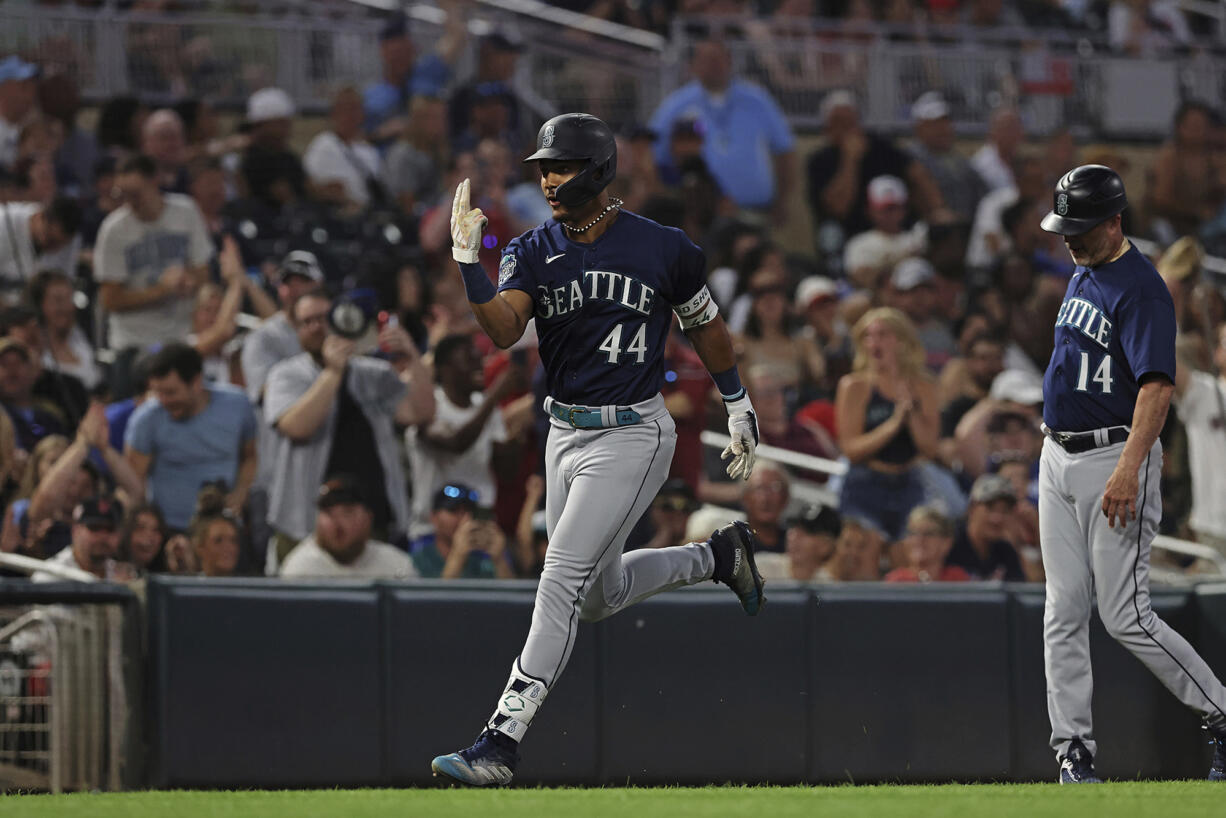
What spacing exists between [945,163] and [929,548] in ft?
20.7

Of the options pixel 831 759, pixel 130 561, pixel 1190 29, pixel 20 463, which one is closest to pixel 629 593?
pixel 831 759

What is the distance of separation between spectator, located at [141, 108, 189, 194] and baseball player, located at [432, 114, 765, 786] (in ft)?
21.3

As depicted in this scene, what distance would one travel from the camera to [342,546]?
30.5ft

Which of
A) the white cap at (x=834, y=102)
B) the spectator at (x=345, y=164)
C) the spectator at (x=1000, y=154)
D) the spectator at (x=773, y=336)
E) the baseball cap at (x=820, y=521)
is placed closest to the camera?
the baseball cap at (x=820, y=521)

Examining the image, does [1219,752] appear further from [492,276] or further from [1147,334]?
[492,276]

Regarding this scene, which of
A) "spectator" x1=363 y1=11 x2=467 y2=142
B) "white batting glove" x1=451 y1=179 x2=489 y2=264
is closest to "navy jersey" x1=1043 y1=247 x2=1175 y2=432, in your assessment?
"white batting glove" x1=451 y1=179 x2=489 y2=264

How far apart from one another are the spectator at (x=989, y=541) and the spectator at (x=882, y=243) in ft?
12.2

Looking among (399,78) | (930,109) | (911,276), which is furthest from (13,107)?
(930,109)

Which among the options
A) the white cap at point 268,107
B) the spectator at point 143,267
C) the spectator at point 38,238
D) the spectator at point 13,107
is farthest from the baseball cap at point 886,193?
the spectator at point 13,107

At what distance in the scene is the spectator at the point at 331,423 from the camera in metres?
9.89

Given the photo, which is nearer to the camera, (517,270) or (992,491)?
(517,270)

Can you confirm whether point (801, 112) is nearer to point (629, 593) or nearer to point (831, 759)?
point (831, 759)

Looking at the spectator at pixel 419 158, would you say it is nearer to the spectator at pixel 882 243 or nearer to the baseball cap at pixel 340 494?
the spectator at pixel 882 243

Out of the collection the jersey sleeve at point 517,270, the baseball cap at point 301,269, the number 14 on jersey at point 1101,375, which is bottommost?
the number 14 on jersey at point 1101,375
